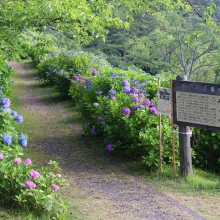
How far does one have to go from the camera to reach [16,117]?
453 centimetres

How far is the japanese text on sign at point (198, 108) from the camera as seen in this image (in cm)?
485

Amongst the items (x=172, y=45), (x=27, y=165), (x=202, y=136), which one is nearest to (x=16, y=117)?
(x=27, y=165)

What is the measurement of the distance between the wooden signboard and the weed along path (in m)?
0.99

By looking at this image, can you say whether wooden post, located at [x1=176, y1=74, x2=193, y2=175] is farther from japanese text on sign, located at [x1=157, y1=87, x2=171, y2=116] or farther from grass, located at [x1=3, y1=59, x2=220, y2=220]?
japanese text on sign, located at [x1=157, y1=87, x2=171, y2=116]

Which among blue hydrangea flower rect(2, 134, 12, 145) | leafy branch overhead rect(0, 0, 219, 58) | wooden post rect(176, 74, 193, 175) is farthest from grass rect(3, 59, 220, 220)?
leafy branch overhead rect(0, 0, 219, 58)

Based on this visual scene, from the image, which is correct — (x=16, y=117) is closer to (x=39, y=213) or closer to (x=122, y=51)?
(x=39, y=213)

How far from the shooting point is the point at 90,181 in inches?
199

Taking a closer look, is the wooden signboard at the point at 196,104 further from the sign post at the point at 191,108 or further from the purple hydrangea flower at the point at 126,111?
the purple hydrangea flower at the point at 126,111

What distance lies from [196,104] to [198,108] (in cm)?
6

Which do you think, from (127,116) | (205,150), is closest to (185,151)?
(205,150)

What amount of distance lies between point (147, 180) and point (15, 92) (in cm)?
954

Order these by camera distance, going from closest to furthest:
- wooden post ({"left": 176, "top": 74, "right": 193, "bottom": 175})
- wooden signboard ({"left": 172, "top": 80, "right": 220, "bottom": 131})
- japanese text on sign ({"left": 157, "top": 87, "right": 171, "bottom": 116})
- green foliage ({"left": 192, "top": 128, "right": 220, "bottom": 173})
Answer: wooden signboard ({"left": 172, "top": 80, "right": 220, "bottom": 131}) → wooden post ({"left": 176, "top": 74, "right": 193, "bottom": 175}) → japanese text on sign ({"left": 157, "top": 87, "right": 171, "bottom": 116}) → green foliage ({"left": 192, "top": 128, "right": 220, "bottom": 173})

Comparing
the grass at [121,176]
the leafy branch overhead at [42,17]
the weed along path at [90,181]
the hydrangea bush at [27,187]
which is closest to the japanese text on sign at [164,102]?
the grass at [121,176]

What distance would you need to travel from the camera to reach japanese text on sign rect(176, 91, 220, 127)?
15.9 ft
